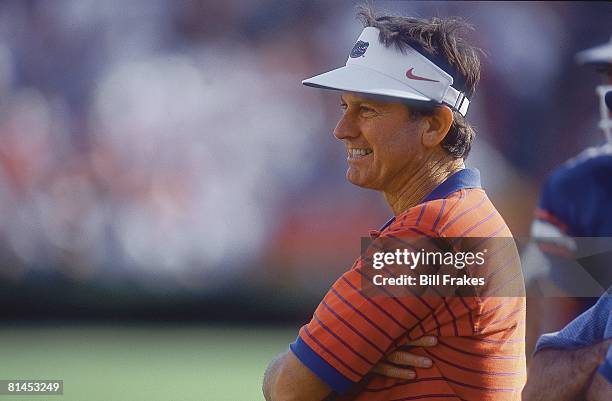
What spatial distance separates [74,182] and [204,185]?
72 centimetres

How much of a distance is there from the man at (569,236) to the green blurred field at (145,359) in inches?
→ 49.9

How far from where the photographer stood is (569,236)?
3586 mm

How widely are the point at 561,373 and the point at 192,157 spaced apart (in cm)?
398

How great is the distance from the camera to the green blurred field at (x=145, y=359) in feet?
14.3

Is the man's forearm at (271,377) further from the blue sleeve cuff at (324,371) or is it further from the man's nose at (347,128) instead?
the man's nose at (347,128)

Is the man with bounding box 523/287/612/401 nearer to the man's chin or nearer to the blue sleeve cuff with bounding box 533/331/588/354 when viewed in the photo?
the blue sleeve cuff with bounding box 533/331/588/354

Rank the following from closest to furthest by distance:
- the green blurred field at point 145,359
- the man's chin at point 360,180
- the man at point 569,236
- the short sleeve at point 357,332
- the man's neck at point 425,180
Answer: the short sleeve at point 357,332 → the man's neck at point 425,180 → the man's chin at point 360,180 → the man at point 569,236 → the green blurred field at point 145,359

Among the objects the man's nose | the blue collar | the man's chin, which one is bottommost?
the blue collar

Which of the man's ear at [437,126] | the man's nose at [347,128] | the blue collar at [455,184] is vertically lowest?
the blue collar at [455,184]

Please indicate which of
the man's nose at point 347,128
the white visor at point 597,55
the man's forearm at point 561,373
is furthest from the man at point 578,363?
the white visor at point 597,55

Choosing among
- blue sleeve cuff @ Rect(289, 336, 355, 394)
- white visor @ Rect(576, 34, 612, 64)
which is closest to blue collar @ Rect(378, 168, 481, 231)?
blue sleeve cuff @ Rect(289, 336, 355, 394)

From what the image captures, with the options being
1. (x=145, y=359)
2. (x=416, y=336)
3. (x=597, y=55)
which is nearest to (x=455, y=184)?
(x=416, y=336)

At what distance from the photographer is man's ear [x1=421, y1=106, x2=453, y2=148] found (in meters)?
1.82

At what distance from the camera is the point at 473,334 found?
1.63 m
